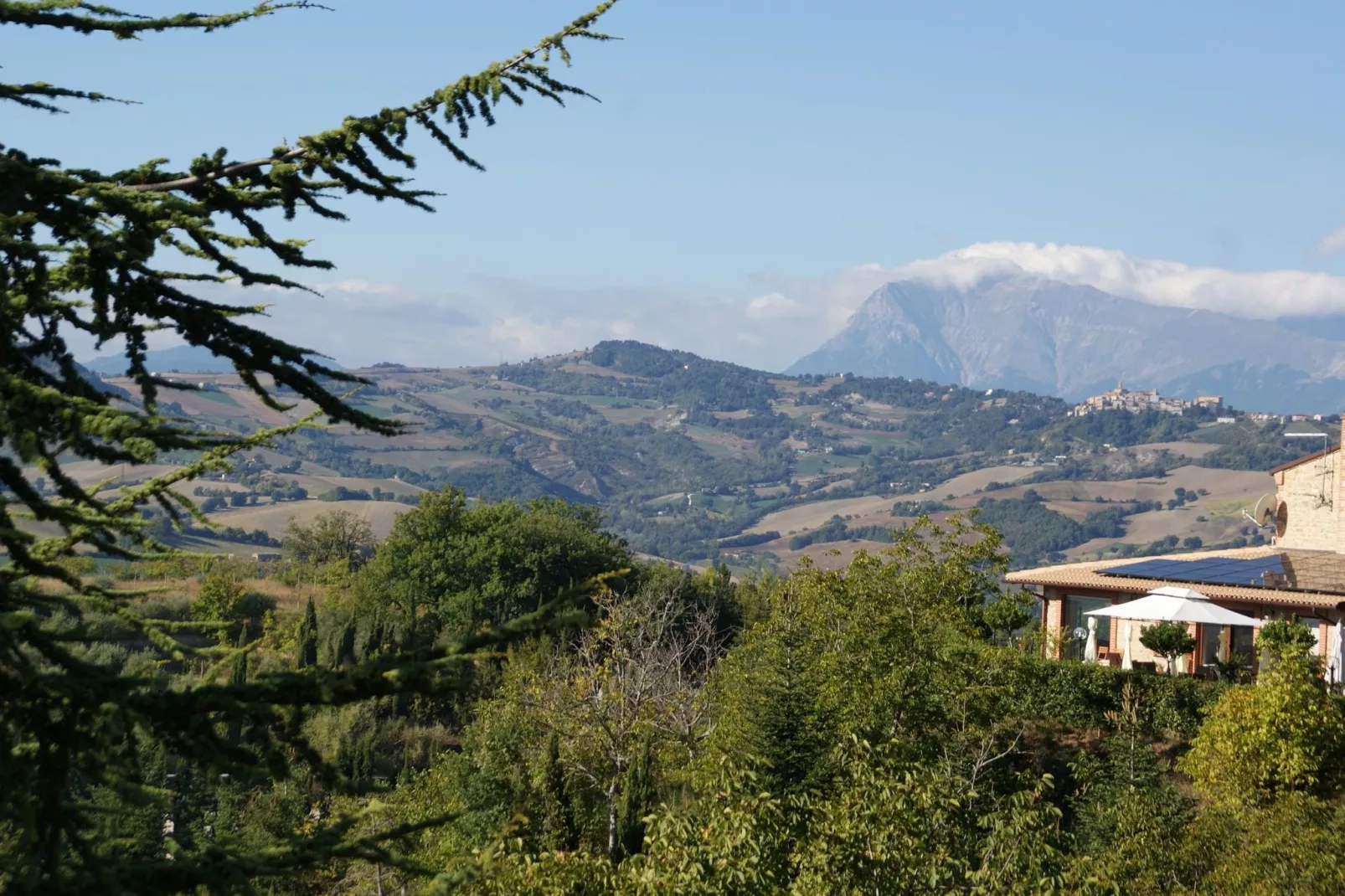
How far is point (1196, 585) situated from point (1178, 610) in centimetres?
496

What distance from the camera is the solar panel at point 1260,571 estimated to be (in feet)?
97.7

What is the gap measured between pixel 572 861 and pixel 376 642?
3099 cm

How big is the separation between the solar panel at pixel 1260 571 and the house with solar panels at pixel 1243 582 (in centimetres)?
2

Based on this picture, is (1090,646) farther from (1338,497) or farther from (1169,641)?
(1338,497)

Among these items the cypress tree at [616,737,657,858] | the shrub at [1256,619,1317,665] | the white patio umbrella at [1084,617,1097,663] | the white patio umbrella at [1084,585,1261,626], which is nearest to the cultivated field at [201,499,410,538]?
the white patio umbrella at [1084,617,1097,663]


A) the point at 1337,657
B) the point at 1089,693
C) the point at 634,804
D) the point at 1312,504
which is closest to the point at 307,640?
the point at 634,804

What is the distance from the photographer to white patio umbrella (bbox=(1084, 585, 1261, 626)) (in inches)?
1025

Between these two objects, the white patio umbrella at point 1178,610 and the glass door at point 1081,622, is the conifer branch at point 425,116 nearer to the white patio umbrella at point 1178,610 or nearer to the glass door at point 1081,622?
the white patio umbrella at point 1178,610

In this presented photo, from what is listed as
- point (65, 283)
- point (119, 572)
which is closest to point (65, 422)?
point (65, 283)

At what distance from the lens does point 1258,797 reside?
2116 centimetres

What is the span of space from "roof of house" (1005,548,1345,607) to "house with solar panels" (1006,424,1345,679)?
2cm

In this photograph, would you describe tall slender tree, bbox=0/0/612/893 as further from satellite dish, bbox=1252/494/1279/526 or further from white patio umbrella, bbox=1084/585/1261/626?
satellite dish, bbox=1252/494/1279/526

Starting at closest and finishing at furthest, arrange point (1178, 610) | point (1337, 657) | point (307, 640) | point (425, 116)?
point (425, 116) < point (1337, 657) < point (1178, 610) < point (307, 640)

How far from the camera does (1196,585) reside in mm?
30609
